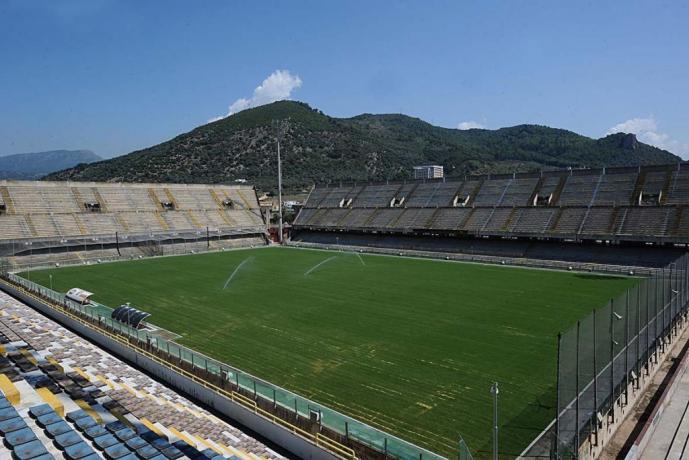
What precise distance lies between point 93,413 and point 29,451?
289 centimetres

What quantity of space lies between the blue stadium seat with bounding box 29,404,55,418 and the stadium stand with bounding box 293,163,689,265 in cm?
3827

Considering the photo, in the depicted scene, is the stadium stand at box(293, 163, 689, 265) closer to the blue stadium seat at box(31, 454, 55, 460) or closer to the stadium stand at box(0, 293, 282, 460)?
the stadium stand at box(0, 293, 282, 460)

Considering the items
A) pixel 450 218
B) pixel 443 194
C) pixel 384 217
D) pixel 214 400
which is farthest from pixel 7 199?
pixel 443 194

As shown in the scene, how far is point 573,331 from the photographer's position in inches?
412

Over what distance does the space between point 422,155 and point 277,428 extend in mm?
180121

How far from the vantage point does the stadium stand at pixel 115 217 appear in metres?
44.5

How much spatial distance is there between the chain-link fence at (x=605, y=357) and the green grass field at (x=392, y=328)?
156 centimetres

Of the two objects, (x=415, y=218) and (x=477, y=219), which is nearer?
(x=477, y=219)

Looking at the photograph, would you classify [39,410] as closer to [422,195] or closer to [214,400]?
[214,400]

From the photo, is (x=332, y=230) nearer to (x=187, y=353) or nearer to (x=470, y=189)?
(x=470, y=189)

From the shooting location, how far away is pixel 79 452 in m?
8.16

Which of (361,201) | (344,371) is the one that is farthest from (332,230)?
(344,371)

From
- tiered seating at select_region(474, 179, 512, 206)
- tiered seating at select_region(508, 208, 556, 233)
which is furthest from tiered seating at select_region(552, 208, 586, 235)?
tiered seating at select_region(474, 179, 512, 206)

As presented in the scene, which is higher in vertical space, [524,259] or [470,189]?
[470,189]
